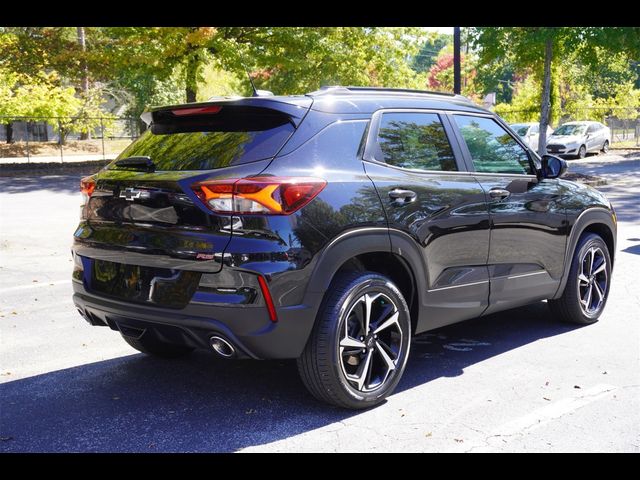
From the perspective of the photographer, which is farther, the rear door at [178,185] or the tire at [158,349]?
the tire at [158,349]

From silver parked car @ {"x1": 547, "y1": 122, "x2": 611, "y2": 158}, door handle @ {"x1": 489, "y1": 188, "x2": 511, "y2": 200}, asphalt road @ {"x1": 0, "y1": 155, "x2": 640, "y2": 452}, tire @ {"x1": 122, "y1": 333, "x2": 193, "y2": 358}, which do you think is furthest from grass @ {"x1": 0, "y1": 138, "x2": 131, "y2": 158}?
door handle @ {"x1": 489, "y1": 188, "x2": 511, "y2": 200}

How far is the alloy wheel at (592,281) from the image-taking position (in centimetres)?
626

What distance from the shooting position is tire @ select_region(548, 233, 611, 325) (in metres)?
6.12

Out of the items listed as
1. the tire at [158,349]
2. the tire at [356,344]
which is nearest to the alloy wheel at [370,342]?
the tire at [356,344]

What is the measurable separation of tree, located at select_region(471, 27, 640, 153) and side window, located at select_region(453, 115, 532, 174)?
53.2ft

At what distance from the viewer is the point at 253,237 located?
3.89 metres

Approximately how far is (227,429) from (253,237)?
3.47ft

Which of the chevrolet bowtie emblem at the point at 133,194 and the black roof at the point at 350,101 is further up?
the black roof at the point at 350,101

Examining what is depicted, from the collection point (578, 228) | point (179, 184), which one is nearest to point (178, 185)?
point (179, 184)

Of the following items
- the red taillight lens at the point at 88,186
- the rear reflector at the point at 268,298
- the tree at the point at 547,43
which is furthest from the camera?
the tree at the point at 547,43

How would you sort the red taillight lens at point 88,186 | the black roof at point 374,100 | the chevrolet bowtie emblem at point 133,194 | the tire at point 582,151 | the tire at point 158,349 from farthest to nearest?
the tire at point 582,151 < the tire at point 158,349 < the red taillight lens at point 88,186 < the black roof at point 374,100 < the chevrolet bowtie emblem at point 133,194

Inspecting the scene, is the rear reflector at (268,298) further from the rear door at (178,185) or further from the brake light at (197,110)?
the brake light at (197,110)

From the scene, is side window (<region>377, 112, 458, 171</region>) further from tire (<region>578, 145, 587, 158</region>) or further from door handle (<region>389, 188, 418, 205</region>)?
tire (<region>578, 145, 587, 158</region>)

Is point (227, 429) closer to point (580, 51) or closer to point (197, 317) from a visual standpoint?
point (197, 317)
